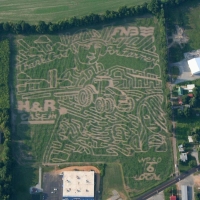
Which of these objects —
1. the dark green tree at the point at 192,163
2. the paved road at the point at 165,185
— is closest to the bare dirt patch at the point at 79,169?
the paved road at the point at 165,185

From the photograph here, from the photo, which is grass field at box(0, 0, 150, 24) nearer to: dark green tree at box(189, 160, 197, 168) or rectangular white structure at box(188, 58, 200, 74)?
rectangular white structure at box(188, 58, 200, 74)

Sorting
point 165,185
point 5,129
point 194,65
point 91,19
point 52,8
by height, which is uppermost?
point 52,8

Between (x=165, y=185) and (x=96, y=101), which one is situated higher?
(x=96, y=101)

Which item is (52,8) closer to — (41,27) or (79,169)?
(41,27)

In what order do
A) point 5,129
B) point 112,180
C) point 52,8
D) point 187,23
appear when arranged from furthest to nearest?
1. point 52,8
2. point 187,23
3. point 5,129
4. point 112,180

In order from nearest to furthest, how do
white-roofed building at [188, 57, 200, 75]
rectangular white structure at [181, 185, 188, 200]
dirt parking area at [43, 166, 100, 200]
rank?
rectangular white structure at [181, 185, 188, 200] < dirt parking area at [43, 166, 100, 200] < white-roofed building at [188, 57, 200, 75]

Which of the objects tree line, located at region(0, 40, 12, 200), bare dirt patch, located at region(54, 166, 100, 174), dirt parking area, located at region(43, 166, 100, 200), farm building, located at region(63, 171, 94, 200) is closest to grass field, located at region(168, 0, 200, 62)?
bare dirt patch, located at region(54, 166, 100, 174)

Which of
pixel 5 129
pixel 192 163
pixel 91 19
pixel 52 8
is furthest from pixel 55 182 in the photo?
pixel 52 8
